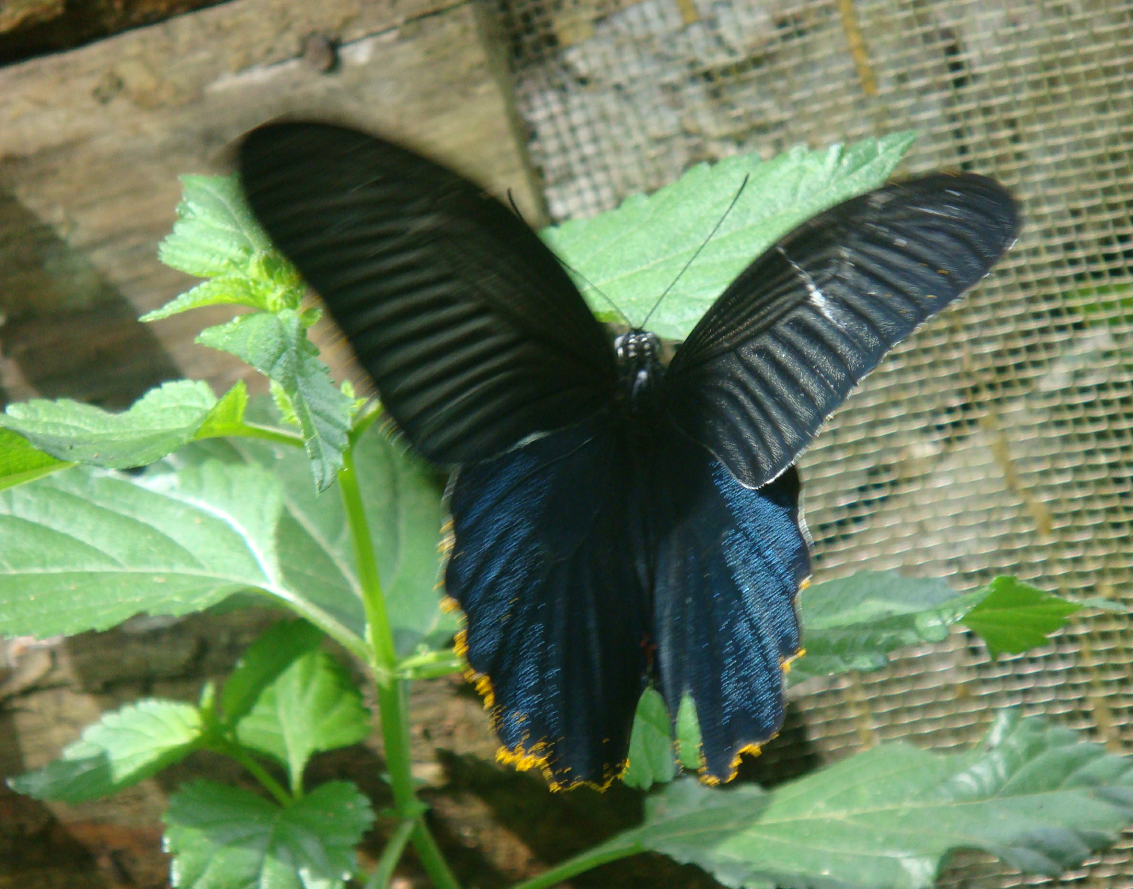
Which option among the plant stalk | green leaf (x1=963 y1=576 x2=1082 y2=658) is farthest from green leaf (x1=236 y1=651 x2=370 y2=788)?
green leaf (x1=963 y1=576 x2=1082 y2=658)

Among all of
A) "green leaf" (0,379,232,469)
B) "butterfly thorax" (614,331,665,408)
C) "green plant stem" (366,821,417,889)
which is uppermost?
"green leaf" (0,379,232,469)

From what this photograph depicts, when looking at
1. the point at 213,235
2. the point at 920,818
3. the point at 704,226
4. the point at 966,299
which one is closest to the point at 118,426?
the point at 213,235

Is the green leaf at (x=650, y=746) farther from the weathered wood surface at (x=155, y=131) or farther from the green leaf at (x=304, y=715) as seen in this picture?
the weathered wood surface at (x=155, y=131)

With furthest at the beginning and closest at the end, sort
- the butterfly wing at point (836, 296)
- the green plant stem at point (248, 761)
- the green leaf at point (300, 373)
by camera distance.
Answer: the green plant stem at point (248, 761), the butterfly wing at point (836, 296), the green leaf at point (300, 373)

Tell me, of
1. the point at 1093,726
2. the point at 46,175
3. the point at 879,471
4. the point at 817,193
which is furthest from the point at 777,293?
the point at 46,175

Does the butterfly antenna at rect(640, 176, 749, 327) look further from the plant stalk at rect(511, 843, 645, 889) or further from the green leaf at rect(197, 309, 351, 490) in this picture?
the plant stalk at rect(511, 843, 645, 889)

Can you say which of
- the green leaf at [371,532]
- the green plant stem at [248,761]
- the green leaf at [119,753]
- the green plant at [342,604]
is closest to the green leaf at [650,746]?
the green plant at [342,604]

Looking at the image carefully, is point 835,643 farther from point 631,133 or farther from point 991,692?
point 631,133
